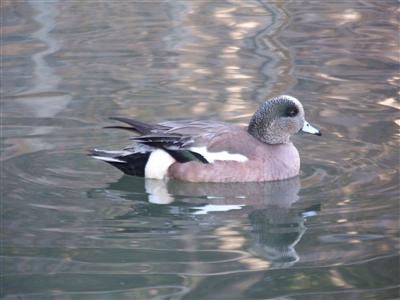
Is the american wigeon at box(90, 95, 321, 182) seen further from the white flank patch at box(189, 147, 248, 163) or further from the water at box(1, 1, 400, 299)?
the water at box(1, 1, 400, 299)

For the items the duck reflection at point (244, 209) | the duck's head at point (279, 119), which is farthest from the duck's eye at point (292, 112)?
the duck reflection at point (244, 209)

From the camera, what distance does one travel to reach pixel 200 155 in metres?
6.10

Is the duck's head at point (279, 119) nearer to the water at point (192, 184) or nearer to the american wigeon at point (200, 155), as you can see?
the american wigeon at point (200, 155)

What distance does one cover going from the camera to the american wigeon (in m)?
6.09

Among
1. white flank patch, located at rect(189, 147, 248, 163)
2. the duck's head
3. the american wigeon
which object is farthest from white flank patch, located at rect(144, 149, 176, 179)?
the duck's head

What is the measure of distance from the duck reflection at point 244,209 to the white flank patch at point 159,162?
0.29 ft

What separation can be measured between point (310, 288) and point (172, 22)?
856 centimetres

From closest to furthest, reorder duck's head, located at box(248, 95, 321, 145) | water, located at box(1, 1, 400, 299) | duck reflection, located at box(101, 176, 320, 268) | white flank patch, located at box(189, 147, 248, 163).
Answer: water, located at box(1, 1, 400, 299) < duck reflection, located at box(101, 176, 320, 268) < white flank patch, located at box(189, 147, 248, 163) < duck's head, located at box(248, 95, 321, 145)

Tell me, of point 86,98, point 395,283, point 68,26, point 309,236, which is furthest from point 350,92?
point 68,26

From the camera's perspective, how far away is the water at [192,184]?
4.51 meters

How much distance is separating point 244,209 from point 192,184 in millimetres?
743

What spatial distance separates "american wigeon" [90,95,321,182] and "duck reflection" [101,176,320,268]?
80 mm

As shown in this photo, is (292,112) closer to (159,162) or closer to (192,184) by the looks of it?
(192,184)

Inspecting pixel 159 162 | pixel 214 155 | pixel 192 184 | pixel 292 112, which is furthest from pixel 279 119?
pixel 159 162
